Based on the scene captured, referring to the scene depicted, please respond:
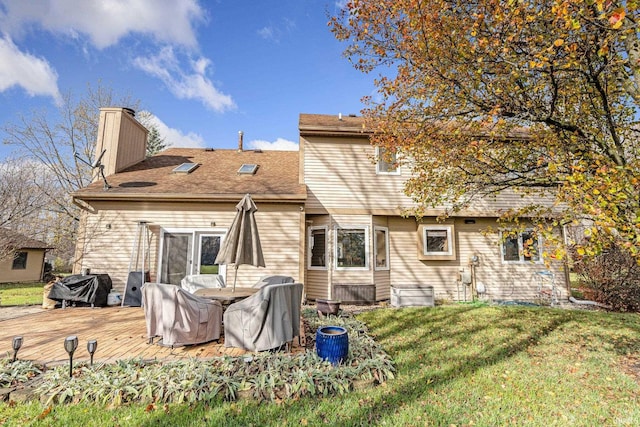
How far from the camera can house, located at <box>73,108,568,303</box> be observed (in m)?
8.73

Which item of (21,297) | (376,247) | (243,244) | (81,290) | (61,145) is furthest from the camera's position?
(61,145)

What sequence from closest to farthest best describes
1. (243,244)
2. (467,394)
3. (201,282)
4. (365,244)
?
(467,394) < (243,244) < (201,282) < (365,244)

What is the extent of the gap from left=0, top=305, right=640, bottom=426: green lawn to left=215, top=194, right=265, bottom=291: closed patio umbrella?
2.41m

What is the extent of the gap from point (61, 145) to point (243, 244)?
17889 millimetres

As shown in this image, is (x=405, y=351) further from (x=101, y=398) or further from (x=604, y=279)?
(x=604, y=279)

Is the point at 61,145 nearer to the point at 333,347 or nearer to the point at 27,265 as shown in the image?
the point at 27,265

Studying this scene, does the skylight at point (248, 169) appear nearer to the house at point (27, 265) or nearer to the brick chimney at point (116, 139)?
the brick chimney at point (116, 139)

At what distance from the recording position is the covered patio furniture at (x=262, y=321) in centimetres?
425

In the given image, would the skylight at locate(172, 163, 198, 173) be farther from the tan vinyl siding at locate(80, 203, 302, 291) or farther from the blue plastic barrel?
the blue plastic barrel

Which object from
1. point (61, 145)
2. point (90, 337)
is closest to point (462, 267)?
point (90, 337)

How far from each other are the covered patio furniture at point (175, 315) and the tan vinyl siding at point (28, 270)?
19027 mm

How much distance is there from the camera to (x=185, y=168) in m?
10.5

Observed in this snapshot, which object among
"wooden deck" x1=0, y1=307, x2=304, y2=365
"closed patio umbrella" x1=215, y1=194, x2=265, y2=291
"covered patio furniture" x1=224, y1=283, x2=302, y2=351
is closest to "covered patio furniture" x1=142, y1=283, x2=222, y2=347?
"wooden deck" x1=0, y1=307, x2=304, y2=365

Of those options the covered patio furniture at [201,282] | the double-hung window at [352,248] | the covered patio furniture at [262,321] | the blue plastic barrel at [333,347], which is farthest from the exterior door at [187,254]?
the blue plastic barrel at [333,347]
